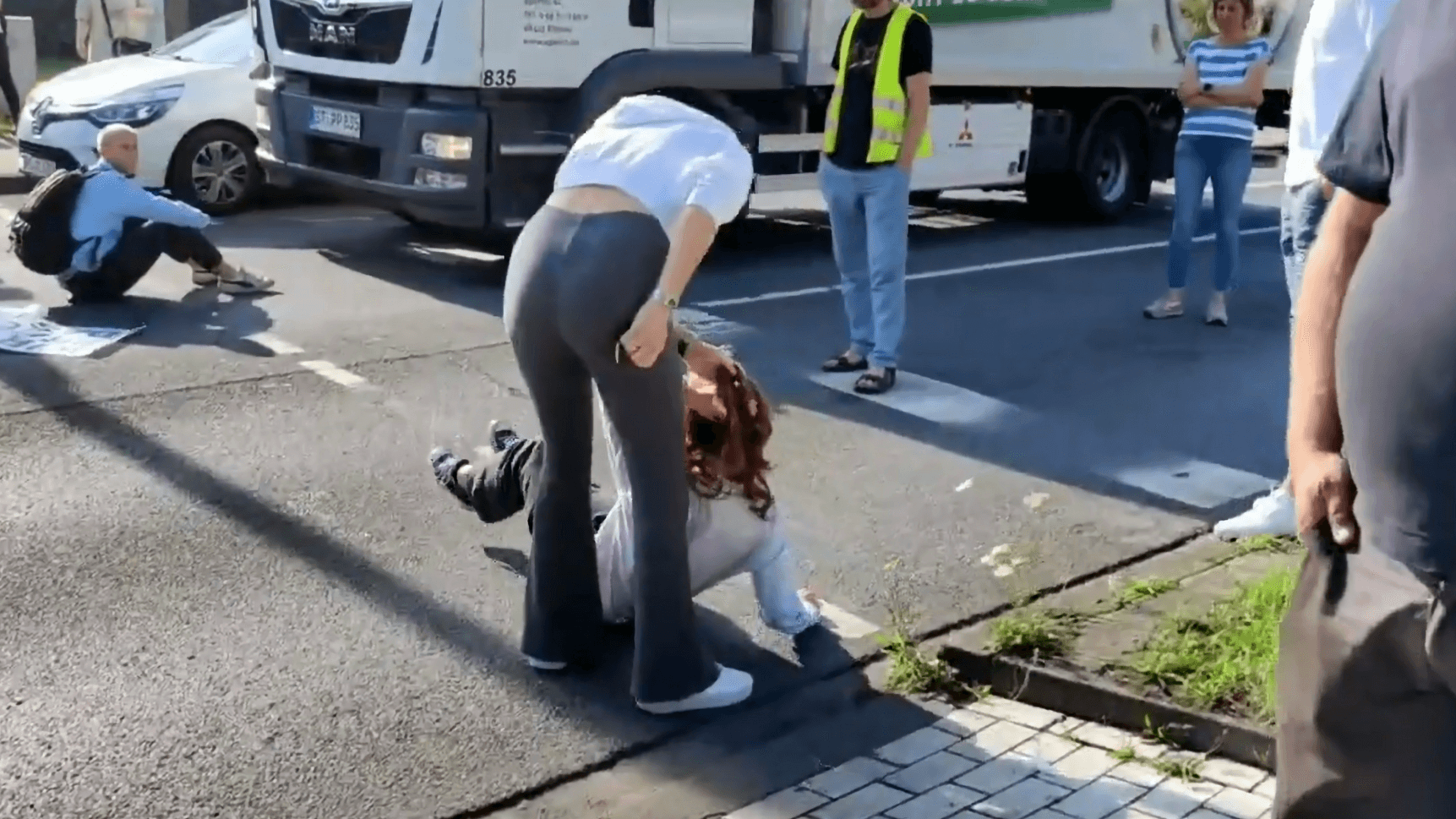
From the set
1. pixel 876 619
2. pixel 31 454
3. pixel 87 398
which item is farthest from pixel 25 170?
pixel 876 619

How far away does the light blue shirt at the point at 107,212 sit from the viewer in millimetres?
8617

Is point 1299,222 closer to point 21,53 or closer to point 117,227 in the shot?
point 117,227

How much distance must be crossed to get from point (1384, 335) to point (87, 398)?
229 inches

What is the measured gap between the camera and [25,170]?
1178 centimetres

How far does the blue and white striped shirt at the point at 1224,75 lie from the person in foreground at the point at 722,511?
15.4 ft

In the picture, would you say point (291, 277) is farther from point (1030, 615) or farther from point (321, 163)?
point (1030, 615)

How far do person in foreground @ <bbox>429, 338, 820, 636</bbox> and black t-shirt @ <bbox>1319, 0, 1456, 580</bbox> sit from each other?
2226 millimetres

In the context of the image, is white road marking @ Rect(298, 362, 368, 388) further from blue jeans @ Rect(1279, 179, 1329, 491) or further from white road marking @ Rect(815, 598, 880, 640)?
blue jeans @ Rect(1279, 179, 1329, 491)

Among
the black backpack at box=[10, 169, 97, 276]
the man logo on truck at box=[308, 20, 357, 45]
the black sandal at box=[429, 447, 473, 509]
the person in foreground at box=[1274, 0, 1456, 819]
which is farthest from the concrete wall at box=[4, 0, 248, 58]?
the person in foreground at box=[1274, 0, 1456, 819]

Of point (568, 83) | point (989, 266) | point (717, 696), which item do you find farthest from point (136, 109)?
point (717, 696)

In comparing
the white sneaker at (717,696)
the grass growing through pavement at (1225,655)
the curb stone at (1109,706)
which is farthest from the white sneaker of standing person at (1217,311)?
the white sneaker at (717,696)

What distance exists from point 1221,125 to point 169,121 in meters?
6.89

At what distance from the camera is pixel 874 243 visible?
732 cm

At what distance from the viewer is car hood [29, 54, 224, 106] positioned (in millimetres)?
11633
